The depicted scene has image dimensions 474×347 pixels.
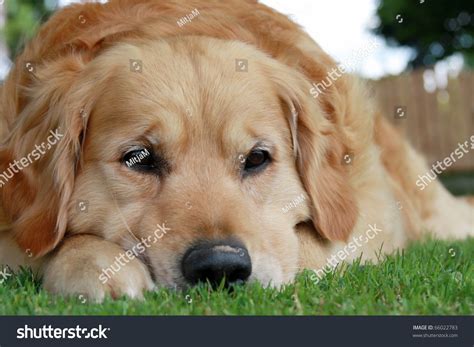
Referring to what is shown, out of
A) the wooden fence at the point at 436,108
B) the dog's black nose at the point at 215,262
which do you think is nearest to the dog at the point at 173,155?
the dog's black nose at the point at 215,262

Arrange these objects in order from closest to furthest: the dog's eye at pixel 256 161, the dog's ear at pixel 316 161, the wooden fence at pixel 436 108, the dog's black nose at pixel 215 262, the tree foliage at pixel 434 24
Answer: the dog's black nose at pixel 215 262
the dog's eye at pixel 256 161
the dog's ear at pixel 316 161
the wooden fence at pixel 436 108
the tree foliage at pixel 434 24

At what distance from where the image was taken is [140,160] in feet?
11.9

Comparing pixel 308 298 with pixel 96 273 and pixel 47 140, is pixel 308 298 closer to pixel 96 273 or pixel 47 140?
pixel 96 273

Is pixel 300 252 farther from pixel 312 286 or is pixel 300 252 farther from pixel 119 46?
pixel 119 46

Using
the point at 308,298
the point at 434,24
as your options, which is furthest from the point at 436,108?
the point at 308,298

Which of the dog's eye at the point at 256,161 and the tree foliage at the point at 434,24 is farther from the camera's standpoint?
the tree foliage at the point at 434,24

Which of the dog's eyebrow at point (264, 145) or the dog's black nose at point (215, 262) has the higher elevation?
the dog's eyebrow at point (264, 145)

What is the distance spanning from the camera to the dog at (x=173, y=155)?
3.29 meters

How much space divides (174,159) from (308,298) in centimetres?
96

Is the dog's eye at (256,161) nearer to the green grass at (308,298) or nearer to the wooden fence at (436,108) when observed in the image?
the green grass at (308,298)

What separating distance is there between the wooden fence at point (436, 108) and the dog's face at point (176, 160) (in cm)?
1389

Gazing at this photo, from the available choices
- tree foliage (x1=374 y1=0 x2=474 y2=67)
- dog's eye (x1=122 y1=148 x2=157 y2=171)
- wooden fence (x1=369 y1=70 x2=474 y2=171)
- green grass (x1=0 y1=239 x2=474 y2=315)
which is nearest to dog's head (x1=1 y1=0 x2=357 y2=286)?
dog's eye (x1=122 y1=148 x2=157 y2=171)

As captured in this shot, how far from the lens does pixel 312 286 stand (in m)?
3.41

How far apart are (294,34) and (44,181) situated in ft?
6.19
